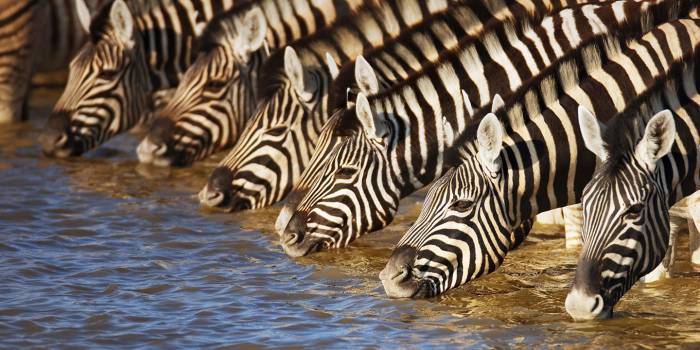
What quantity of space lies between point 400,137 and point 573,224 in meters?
1.62

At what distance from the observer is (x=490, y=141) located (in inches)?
364

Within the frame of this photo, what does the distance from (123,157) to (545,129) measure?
7078 millimetres

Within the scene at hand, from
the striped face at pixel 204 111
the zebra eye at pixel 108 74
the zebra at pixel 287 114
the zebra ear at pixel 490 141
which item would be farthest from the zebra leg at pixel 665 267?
the zebra eye at pixel 108 74

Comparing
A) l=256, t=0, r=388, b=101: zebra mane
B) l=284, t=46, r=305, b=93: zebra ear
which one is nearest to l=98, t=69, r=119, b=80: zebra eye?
l=256, t=0, r=388, b=101: zebra mane

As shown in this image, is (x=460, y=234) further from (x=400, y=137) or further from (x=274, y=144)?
(x=274, y=144)

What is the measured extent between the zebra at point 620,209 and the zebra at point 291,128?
9.48ft

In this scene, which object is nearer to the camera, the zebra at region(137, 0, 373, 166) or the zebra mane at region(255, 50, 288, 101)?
the zebra mane at region(255, 50, 288, 101)

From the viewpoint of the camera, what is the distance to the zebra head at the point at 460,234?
945 cm

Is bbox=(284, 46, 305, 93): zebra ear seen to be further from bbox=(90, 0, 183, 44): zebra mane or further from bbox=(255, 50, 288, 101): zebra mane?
bbox=(90, 0, 183, 44): zebra mane

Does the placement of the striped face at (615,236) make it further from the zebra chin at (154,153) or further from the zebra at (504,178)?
the zebra chin at (154,153)

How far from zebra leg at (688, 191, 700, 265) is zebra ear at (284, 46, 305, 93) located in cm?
349

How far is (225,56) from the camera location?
13594mm

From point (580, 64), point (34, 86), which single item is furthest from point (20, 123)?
point (580, 64)

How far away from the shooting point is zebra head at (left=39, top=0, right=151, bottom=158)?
14.7 m
